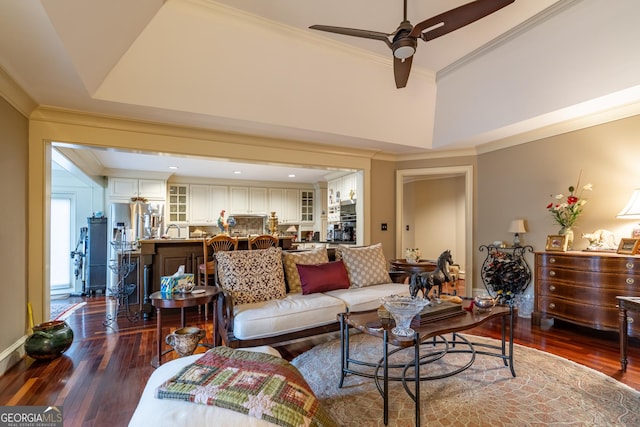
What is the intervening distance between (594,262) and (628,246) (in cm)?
A: 33

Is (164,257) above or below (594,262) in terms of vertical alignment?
below

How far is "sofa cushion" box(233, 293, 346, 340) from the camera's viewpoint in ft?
8.32

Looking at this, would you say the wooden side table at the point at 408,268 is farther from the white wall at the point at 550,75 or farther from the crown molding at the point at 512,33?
the crown molding at the point at 512,33

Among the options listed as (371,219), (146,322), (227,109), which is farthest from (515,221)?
(146,322)

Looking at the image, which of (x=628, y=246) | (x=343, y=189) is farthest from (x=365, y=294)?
(x=343, y=189)

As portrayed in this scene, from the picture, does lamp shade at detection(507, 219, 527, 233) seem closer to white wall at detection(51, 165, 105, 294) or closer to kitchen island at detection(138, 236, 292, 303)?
kitchen island at detection(138, 236, 292, 303)

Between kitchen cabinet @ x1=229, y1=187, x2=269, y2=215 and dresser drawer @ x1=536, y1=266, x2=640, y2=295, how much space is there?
633 cm

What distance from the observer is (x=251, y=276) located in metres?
2.98

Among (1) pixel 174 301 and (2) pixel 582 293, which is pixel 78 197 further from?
(2) pixel 582 293

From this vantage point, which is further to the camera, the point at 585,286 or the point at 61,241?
the point at 61,241

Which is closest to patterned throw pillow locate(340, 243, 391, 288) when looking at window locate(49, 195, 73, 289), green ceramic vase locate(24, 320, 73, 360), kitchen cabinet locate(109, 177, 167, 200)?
green ceramic vase locate(24, 320, 73, 360)

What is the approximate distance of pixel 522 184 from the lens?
14.0ft

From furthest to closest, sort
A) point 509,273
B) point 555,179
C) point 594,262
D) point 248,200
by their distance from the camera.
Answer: point 248,200 < point 509,273 < point 555,179 < point 594,262

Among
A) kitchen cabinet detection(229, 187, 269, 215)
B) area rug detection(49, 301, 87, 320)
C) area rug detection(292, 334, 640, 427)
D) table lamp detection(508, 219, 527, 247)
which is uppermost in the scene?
kitchen cabinet detection(229, 187, 269, 215)
